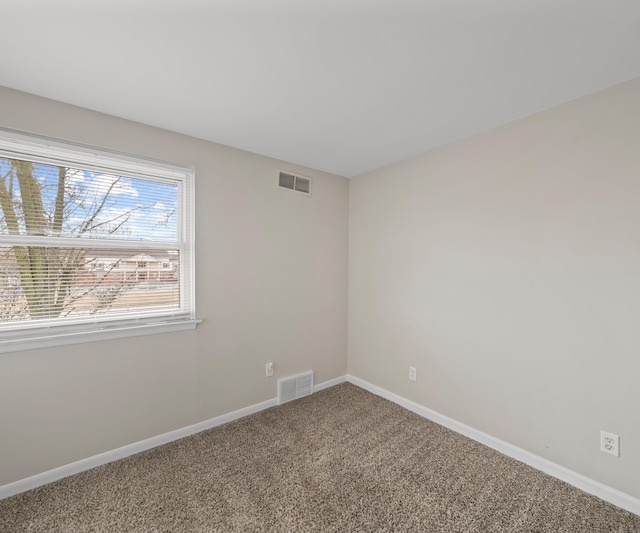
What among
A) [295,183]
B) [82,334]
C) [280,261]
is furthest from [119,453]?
[295,183]

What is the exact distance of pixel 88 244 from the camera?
2012 mm

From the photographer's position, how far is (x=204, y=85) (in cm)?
173

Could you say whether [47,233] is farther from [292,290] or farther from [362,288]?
[362,288]

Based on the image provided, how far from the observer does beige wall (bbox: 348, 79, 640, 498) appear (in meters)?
1.71

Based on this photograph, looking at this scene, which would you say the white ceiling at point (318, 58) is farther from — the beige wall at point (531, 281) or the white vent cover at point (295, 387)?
the white vent cover at point (295, 387)

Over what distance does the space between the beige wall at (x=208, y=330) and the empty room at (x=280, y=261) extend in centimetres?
2

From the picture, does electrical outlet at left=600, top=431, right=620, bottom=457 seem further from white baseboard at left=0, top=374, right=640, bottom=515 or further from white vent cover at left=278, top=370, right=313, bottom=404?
white vent cover at left=278, top=370, right=313, bottom=404

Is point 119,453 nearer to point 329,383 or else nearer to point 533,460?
point 329,383

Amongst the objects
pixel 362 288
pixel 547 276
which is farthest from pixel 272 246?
pixel 547 276

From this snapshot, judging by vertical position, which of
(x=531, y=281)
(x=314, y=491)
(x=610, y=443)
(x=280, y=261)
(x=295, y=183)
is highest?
(x=295, y=183)

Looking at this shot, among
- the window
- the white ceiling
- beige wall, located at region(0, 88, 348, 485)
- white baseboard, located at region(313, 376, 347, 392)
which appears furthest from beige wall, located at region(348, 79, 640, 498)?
the window

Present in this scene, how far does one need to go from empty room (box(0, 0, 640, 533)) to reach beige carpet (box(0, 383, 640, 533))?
15 millimetres

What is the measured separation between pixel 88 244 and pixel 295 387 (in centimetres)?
209

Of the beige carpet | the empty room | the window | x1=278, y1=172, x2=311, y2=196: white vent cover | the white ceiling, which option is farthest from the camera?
x1=278, y1=172, x2=311, y2=196: white vent cover
